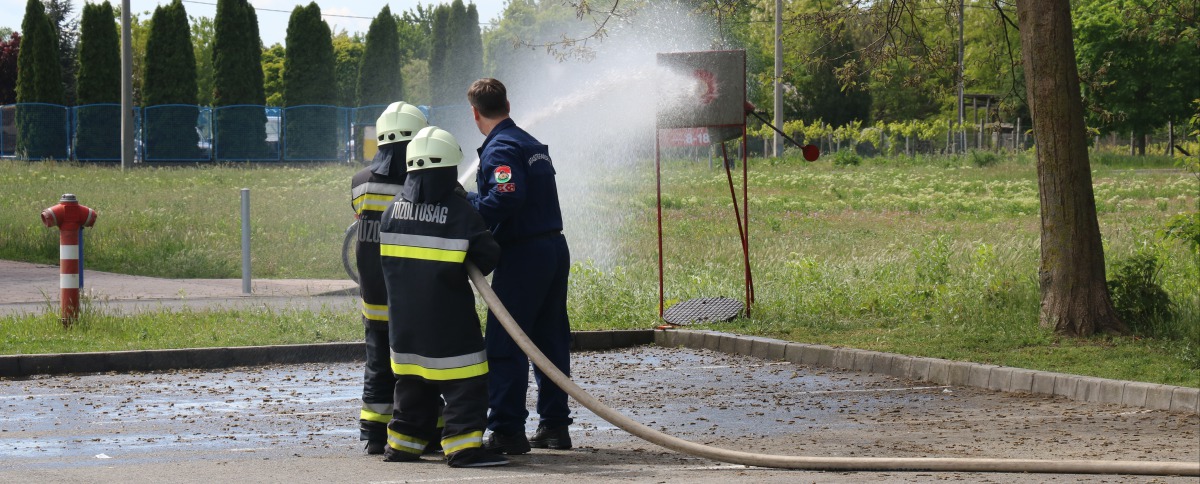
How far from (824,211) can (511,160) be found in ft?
69.1

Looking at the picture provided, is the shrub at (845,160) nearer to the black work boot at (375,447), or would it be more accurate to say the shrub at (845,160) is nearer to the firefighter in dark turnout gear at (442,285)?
the black work boot at (375,447)

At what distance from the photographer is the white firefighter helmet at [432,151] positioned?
6.38m

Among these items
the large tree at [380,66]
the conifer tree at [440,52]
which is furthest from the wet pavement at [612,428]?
the conifer tree at [440,52]

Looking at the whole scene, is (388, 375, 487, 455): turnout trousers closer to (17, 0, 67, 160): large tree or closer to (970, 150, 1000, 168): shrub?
(970, 150, 1000, 168): shrub

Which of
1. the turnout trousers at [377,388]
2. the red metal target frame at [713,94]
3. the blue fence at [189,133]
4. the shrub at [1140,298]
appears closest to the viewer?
the turnout trousers at [377,388]

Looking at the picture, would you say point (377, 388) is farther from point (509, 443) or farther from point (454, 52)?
point (454, 52)

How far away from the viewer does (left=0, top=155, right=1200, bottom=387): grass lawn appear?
10.7 meters

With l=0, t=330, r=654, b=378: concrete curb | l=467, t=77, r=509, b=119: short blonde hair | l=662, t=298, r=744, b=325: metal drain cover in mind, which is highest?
l=467, t=77, r=509, b=119: short blonde hair

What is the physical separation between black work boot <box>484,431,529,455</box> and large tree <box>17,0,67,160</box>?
45.9m

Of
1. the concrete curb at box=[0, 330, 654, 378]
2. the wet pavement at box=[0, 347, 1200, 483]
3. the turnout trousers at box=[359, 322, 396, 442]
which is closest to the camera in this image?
the wet pavement at box=[0, 347, 1200, 483]

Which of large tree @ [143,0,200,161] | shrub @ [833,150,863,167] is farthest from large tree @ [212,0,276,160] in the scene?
shrub @ [833,150,863,167]

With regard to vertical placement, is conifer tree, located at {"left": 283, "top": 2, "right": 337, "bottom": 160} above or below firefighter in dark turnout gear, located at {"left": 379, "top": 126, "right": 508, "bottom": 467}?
above

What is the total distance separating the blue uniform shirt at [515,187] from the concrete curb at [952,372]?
3.82m

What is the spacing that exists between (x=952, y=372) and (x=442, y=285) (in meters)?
4.47
